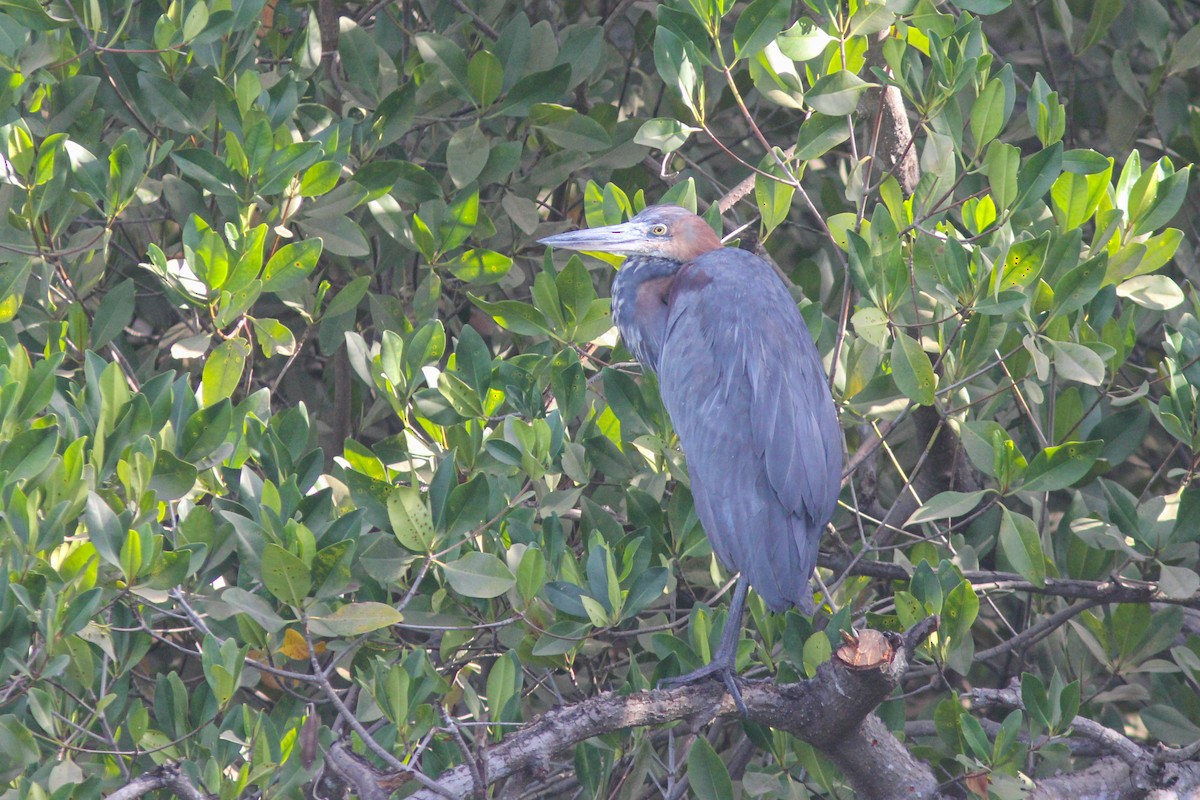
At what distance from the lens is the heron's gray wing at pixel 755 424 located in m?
3.16

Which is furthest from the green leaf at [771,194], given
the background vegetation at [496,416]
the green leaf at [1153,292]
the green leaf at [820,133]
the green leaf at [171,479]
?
the green leaf at [171,479]

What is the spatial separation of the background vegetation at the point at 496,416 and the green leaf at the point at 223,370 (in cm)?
1

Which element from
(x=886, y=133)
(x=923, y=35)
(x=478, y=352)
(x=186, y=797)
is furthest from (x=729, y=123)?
(x=186, y=797)

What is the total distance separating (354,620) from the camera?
2619mm

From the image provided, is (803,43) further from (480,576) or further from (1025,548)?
(480,576)

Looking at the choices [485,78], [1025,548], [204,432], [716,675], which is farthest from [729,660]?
[485,78]

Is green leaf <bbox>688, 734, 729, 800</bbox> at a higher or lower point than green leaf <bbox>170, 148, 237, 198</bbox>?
lower

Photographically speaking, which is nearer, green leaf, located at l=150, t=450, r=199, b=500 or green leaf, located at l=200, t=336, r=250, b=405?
green leaf, located at l=150, t=450, r=199, b=500

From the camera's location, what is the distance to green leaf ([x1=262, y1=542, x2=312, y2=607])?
248 cm

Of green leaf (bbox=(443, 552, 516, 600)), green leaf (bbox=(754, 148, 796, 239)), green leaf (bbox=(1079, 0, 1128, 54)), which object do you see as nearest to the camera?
green leaf (bbox=(443, 552, 516, 600))

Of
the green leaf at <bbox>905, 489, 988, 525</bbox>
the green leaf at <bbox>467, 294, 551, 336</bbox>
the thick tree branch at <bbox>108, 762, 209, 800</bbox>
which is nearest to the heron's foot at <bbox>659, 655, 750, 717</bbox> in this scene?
the green leaf at <bbox>905, 489, 988, 525</bbox>

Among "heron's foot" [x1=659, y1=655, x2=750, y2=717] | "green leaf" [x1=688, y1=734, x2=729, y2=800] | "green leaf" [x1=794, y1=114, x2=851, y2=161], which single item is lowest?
"green leaf" [x1=688, y1=734, x2=729, y2=800]

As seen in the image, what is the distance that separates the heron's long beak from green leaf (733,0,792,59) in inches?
31.4

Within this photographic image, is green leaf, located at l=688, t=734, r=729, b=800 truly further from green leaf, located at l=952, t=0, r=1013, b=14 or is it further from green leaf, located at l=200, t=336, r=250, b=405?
green leaf, located at l=952, t=0, r=1013, b=14
